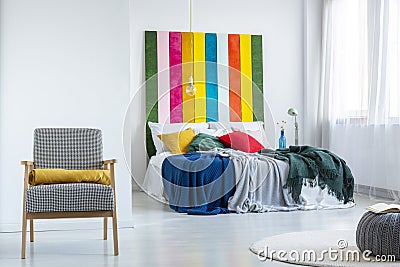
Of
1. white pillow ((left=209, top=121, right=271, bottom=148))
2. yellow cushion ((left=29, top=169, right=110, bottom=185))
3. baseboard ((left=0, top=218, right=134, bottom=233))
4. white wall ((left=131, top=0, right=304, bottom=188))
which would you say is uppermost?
white wall ((left=131, top=0, right=304, bottom=188))

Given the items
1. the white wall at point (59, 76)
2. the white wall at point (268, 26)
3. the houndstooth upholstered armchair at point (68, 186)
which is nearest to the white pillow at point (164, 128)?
the white wall at point (268, 26)

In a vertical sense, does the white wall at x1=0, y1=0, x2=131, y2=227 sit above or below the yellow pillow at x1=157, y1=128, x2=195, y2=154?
above

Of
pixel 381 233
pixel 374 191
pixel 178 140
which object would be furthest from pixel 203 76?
pixel 381 233

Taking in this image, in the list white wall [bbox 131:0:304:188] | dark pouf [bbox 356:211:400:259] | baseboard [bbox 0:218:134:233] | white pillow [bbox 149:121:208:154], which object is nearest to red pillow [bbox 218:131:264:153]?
white pillow [bbox 149:121:208:154]

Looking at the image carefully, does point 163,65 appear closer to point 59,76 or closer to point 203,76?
point 203,76

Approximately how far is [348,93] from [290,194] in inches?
85.5

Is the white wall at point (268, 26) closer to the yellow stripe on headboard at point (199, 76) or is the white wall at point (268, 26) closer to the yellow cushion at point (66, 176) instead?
the yellow stripe on headboard at point (199, 76)

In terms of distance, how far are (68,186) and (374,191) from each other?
4061 mm

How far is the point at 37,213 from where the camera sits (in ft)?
13.0

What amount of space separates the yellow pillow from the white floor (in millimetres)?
1366

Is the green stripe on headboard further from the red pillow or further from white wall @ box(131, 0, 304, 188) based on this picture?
the red pillow

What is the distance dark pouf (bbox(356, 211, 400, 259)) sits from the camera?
360 centimetres

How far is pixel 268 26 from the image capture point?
8.54 meters

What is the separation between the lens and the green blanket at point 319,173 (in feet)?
19.9
